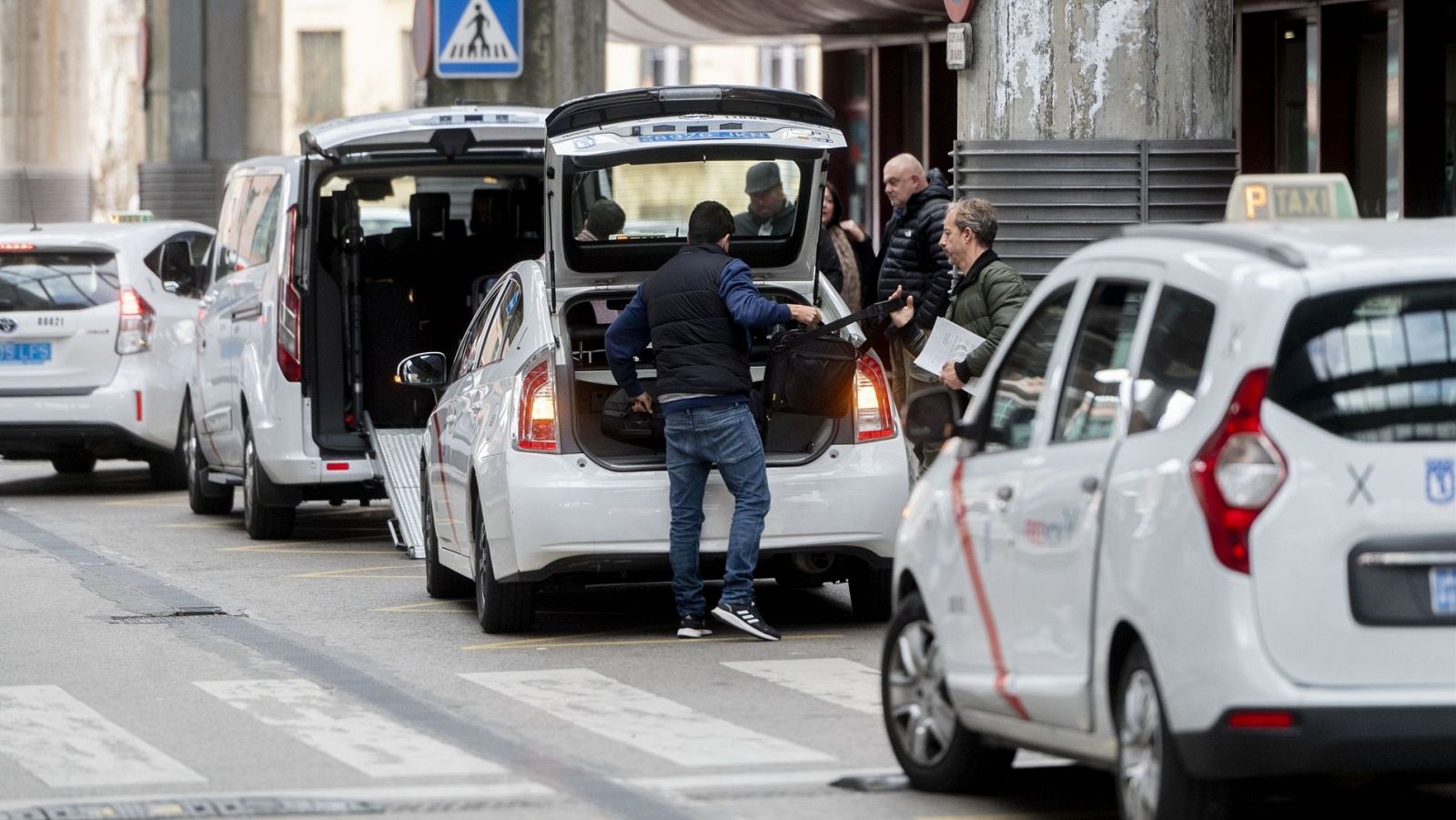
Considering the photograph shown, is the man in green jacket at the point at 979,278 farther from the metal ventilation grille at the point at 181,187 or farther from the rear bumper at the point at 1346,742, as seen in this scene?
the metal ventilation grille at the point at 181,187

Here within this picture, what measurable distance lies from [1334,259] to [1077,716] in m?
1.28

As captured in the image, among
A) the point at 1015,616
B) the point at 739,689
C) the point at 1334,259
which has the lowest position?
the point at 739,689

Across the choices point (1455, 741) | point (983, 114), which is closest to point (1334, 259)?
point (1455, 741)

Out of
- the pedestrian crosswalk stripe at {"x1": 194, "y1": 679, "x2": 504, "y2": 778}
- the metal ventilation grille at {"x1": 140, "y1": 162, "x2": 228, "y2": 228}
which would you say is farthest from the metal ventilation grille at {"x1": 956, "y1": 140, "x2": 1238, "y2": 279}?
the metal ventilation grille at {"x1": 140, "y1": 162, "x2": 228, "y2": 228}

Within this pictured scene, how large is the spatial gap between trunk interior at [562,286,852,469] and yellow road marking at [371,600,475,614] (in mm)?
1307

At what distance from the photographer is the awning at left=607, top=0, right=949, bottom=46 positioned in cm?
2350

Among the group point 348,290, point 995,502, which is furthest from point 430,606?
point 995,502

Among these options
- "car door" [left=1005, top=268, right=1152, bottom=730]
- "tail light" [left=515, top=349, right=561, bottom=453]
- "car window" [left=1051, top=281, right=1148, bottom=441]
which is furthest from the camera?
"tail light" [left=515, top=349, right=561, bottom=453]

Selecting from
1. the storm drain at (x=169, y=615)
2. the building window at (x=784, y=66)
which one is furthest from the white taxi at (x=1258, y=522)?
the building window at (x=784, y=66)

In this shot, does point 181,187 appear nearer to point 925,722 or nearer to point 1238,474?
point 925,722

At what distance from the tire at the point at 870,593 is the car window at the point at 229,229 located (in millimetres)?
6173

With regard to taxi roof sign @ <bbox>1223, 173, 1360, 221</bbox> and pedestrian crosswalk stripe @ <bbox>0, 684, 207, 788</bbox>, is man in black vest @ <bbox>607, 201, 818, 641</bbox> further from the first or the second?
taxi roof sign @ <bbox>1223, 173, 1360, 221</bbox>

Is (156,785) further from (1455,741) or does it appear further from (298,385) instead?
(298,385)

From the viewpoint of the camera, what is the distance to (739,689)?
32.4 feet
